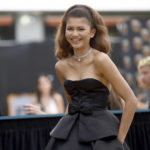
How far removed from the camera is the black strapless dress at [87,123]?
6.45 feet

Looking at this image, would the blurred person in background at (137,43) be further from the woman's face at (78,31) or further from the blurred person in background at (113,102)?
the woman's face at (78,31)

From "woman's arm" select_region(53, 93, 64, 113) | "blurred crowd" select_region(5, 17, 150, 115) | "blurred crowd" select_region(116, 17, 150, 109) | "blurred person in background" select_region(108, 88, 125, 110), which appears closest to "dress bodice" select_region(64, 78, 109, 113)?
"blurred person in background" select_region(108, 88, 125, 110)

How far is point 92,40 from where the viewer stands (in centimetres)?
229

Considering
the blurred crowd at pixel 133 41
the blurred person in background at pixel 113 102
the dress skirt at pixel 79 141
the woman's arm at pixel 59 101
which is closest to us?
the dress skirt at pixel 79 141

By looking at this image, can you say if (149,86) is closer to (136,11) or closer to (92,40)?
(92,40)

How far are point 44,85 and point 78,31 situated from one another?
499cm

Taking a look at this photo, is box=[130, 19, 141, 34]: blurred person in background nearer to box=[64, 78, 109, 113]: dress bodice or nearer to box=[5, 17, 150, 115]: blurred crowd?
box=[5, 17, 150, 115]: blurred crowd

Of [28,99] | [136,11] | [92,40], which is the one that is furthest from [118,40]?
[92,40]

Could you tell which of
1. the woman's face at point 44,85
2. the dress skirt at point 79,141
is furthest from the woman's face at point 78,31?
the woman's face at point 44,85

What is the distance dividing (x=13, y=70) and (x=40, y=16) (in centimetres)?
403

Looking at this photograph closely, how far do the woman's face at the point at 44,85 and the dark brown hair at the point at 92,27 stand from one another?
4626 mm

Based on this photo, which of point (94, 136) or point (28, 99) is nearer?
point (94, 136)

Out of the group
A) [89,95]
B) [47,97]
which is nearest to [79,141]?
[89,95]

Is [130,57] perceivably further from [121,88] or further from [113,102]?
[121,88]
